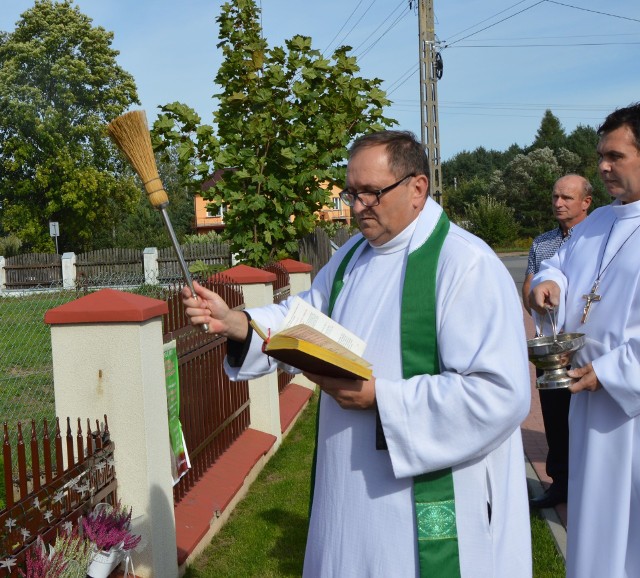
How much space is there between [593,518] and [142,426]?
7.01ft

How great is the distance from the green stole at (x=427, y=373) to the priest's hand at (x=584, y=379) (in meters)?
0.83

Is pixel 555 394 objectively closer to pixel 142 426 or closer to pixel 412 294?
pixel 142 426

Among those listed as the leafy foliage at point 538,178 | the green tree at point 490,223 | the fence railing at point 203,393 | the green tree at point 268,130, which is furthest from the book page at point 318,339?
the leafy foliage at point 538,178

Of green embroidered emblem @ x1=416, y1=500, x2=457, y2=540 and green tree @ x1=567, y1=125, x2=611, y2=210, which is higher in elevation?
green tree @ x1=567, y1=125, x2=611, y2=210

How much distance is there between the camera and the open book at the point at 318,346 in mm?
2357

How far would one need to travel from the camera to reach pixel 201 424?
607 cm

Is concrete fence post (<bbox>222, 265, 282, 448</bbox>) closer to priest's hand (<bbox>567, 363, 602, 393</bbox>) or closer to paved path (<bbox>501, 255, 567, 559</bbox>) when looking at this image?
paved path (<bbox>501, 255, 567, 559</bbox>)

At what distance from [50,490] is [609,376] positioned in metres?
2.24

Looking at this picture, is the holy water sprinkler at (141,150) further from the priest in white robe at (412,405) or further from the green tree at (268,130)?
the green tree at (268,130)

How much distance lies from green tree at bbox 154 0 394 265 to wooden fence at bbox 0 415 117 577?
664 centimetres

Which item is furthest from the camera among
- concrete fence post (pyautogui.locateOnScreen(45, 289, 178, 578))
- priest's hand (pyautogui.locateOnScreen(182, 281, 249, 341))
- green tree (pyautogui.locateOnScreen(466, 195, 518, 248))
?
green tree (pyautogui.locateOnScreen(466, 195, 518, 248))

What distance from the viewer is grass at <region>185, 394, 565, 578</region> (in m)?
5.16

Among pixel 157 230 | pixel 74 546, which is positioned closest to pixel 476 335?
pixel 74 546

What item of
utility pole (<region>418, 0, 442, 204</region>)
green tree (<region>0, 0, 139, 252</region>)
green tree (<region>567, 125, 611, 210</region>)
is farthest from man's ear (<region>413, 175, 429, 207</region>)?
green tree (<region>567, 125, 611, 210</region>)
